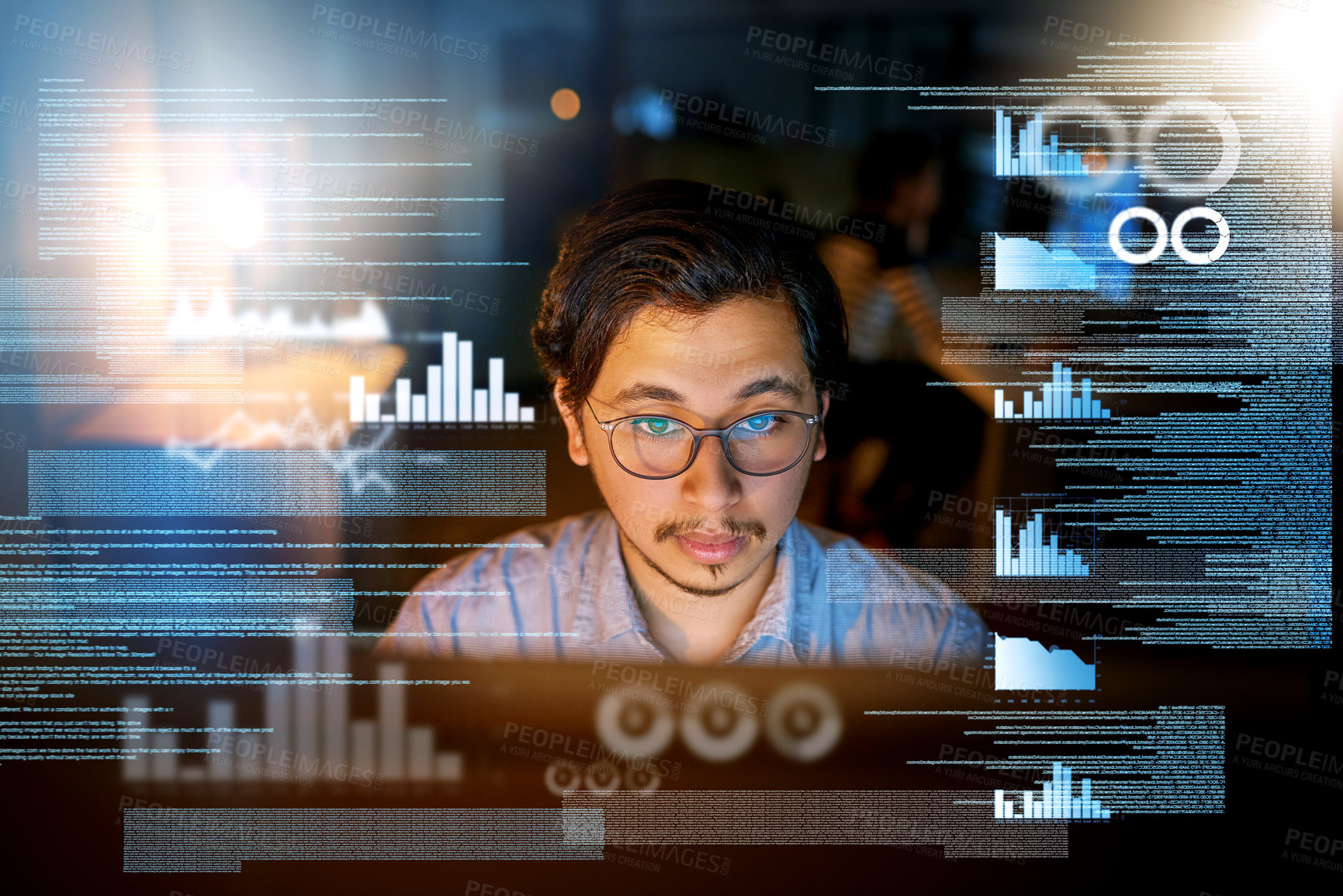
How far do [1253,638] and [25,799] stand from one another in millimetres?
3057

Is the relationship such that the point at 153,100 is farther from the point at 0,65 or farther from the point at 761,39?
the point at 761,39

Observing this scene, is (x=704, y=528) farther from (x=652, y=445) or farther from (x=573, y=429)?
(x=573, y=429)

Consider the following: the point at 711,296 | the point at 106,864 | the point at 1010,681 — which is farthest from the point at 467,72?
the point at 106,864

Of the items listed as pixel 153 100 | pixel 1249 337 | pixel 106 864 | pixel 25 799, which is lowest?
pixel 106 864

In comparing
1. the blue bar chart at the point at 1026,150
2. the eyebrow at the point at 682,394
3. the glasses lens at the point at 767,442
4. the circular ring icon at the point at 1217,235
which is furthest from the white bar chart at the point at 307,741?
the circular ring icon at the point at 1217,235

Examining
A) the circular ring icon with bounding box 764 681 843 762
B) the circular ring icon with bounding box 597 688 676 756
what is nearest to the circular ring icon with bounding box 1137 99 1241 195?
the circular ring icon with bounding box 764 681 843 762

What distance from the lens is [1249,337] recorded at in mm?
1915

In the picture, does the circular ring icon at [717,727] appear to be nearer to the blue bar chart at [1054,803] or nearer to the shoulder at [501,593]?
the shoulder at [501,593]

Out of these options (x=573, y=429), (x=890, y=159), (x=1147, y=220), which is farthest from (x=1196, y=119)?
(x=573, y=429)

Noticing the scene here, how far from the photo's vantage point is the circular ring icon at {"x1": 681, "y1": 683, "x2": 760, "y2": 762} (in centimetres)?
191

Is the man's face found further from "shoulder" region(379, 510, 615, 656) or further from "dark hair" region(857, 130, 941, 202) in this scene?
"dark hair" region(857, 130, 941, 202)

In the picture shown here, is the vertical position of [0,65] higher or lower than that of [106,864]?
higher

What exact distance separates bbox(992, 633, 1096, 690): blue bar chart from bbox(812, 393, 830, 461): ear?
0.63 meters

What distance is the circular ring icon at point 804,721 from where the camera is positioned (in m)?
1.91
